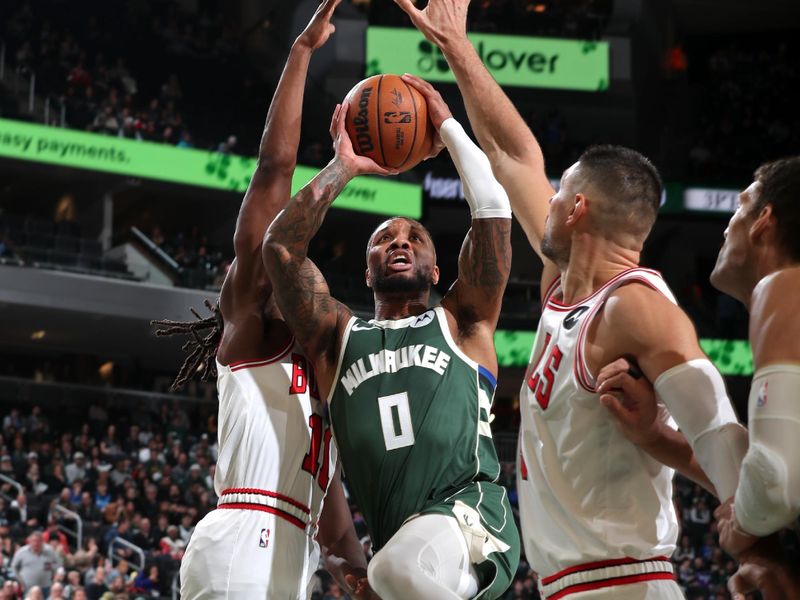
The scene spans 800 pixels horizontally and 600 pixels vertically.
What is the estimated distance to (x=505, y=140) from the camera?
4105 mm

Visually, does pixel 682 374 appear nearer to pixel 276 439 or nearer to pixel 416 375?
pixel 416 375

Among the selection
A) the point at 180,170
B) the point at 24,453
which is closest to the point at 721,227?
the point at 180,170

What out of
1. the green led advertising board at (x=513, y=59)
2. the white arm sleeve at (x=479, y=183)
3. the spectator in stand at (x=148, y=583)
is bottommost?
the spectator in stand at (x=148, y=583)

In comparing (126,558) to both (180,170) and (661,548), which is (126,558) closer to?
(180,170)

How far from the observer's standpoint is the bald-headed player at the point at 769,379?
7.76ft

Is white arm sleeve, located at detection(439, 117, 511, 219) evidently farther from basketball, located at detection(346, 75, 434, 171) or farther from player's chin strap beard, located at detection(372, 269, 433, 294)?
player's chin strap beard, located at detection(372, 269, 433, 294)

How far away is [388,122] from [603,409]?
2.12m

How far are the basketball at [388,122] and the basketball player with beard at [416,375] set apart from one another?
78 mm

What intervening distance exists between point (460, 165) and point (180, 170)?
59.2 ft

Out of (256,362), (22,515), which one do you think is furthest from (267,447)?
(22,515)

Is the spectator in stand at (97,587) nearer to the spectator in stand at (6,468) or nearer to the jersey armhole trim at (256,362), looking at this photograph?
the spectator in stand at (6,468)

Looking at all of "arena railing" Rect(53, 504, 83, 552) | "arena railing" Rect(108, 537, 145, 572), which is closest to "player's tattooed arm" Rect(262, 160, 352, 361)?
"arena railing" Rect(108, 537, 145, 572)

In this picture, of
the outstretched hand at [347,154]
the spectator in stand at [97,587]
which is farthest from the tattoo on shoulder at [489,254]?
the spectator in stand at [97,587]

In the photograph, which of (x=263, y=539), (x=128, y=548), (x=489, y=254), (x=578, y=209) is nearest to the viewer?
(x=578, y=209)
